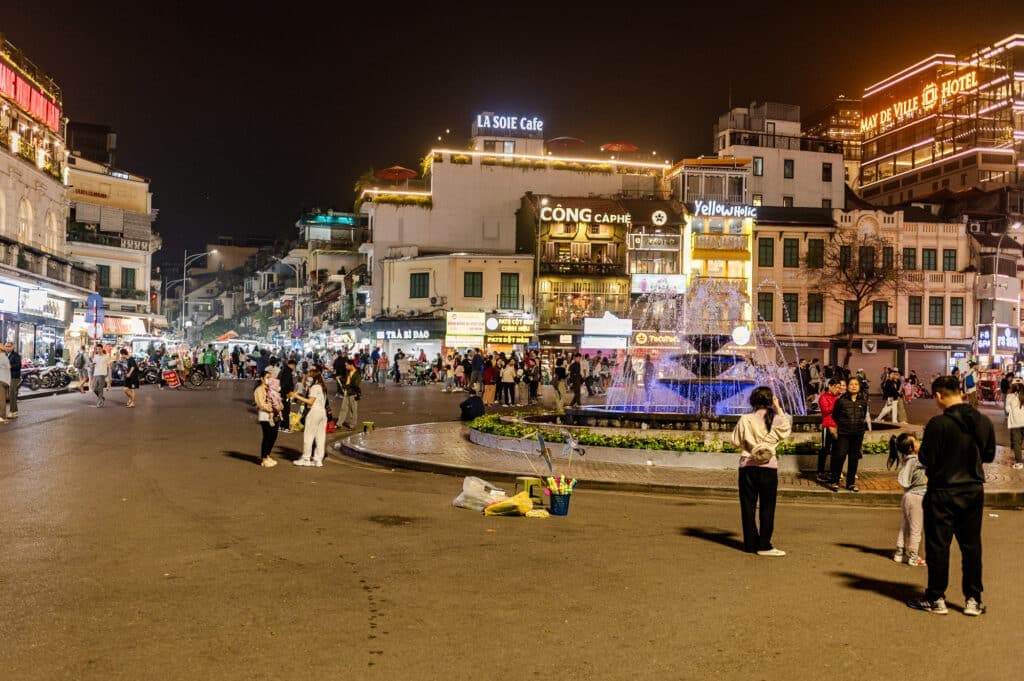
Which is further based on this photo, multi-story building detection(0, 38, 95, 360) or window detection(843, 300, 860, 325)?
window detection(843, 300, 860, 325)

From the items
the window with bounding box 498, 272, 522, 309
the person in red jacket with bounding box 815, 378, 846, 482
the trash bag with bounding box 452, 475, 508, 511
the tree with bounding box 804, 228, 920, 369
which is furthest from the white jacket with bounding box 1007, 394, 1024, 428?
the window with bounding box 498, 272, 522, 309

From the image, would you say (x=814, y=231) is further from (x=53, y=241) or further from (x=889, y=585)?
(x=889, y=585)

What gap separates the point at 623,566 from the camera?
27.1 feet

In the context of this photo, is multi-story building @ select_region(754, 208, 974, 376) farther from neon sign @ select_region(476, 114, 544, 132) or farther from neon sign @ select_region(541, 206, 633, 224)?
neon sign @ select_region(476, 114, 544, 132)

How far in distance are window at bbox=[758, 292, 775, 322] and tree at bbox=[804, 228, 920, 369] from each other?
2855mm

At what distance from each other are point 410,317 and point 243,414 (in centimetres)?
3571

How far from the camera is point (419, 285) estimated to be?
205 feet

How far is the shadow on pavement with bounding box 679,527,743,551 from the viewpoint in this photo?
9.42 m

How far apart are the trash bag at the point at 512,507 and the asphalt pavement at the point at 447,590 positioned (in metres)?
0.14

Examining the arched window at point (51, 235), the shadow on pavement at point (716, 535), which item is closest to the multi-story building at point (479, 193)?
the arched window at point (51, 235)

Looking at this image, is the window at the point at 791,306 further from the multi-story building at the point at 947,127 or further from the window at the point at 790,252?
the multi-story building at the point at 947,127

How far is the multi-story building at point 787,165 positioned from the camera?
7544 centimetres

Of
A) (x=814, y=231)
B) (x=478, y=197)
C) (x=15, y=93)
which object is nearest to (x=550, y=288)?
(x=478, y=197)

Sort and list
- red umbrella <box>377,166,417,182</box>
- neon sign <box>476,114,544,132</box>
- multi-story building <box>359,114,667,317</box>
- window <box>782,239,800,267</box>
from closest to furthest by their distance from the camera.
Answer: window <box>782,239,800,267</box>
multi-story building <box>359,114,667,317</box>
neon sign <box>476,114,544,132</box>
red umbrella <box>377,166,417,182</box>
